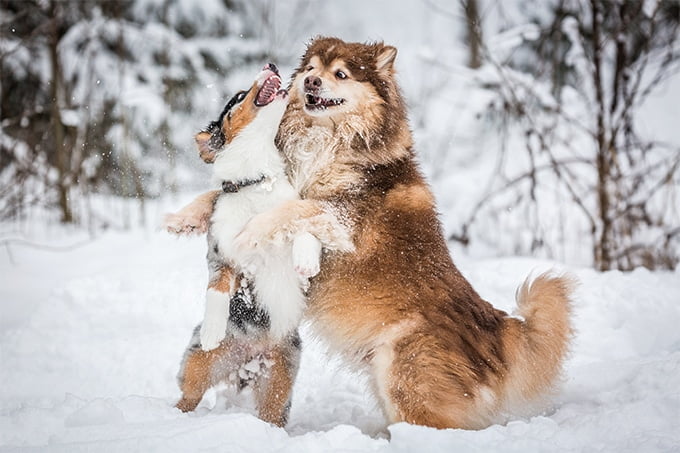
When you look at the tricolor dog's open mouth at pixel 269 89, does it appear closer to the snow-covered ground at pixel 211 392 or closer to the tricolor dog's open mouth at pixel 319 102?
the tricolor dog's open mouth at pixel 319 102

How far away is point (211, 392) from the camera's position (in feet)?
14.4

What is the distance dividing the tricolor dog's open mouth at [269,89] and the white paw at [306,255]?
80cm

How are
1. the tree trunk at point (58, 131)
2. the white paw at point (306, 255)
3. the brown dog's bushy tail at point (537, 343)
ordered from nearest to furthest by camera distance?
the white paw at point (306, 255)
the brown dog's bushy tail at point (537, 343)
the tree trunk at point (58, 131)

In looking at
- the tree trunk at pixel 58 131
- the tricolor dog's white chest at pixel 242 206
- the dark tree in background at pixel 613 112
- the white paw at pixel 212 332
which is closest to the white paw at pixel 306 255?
the tricolor dog's white chest at pixel 242 206

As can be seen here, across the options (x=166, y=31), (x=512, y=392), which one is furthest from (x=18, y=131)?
(x=512, y=392)

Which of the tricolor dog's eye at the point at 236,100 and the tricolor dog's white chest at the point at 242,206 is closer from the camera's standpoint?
the tricolor dog's white chest at the point at 242,206

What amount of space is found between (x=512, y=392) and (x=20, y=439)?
87.3 inches

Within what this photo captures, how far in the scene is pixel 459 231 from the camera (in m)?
7.80

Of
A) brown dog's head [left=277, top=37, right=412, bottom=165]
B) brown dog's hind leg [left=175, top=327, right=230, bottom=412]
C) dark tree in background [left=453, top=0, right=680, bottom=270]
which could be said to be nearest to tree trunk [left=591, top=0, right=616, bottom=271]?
dark tree in background [left=453, top=0, right=680, bottom=270]

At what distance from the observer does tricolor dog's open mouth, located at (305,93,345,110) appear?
3.37 m

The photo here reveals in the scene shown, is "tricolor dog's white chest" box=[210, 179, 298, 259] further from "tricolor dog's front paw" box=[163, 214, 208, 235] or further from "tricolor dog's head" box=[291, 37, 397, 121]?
"tricolor dog's head" box=[291, 37, 397, 121]

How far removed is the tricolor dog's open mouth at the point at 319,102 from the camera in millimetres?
3369

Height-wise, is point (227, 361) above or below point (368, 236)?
below

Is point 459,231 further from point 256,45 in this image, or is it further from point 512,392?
point 256,45
